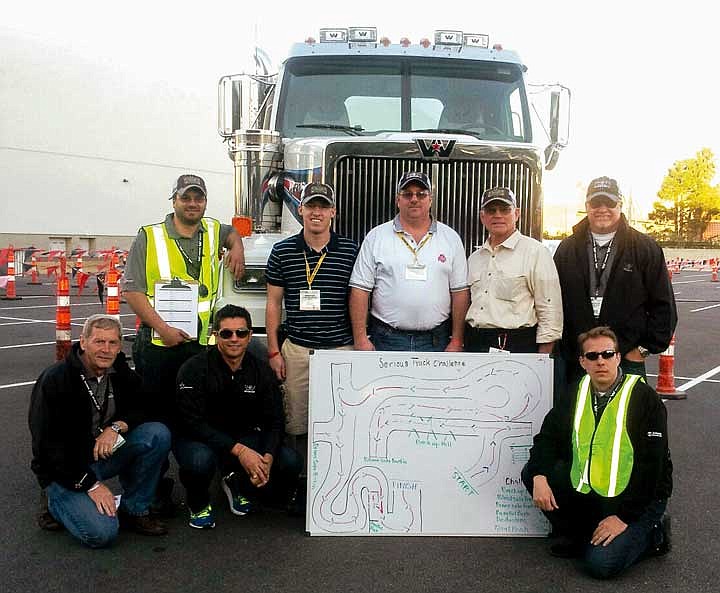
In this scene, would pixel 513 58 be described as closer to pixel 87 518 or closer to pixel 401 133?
Answer: pixel 401 133

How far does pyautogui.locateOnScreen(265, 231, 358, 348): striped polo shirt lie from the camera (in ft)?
16.2

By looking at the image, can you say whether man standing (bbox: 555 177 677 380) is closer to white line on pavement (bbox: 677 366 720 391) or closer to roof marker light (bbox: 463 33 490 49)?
roof marker light (bbox: 463 33 490 49)

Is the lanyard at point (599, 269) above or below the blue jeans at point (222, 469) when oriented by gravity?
above

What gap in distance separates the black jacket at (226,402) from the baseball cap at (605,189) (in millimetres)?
2126

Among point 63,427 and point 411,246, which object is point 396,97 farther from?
point 63,427

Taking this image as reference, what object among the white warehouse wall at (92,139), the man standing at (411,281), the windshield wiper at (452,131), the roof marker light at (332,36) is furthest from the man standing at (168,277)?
the white warehouse wall at (92,139)

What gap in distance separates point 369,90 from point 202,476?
4121mm

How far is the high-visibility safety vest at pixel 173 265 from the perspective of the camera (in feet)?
16.4

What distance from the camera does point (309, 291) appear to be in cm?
493

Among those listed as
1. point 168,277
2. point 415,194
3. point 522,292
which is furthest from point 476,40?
point 168,277

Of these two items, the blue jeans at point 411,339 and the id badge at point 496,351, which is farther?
the blue jeans at point 411,339

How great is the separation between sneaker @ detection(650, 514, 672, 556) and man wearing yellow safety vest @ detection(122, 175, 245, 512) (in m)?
2.74

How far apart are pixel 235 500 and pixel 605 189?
2771mm

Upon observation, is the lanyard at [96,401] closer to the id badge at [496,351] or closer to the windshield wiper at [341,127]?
the id badge at [496,351]
